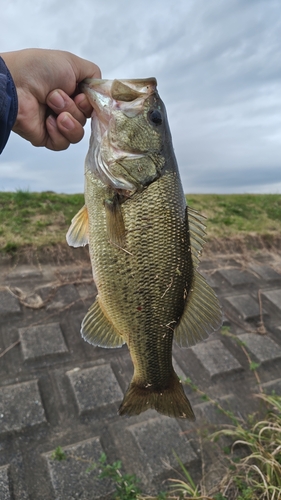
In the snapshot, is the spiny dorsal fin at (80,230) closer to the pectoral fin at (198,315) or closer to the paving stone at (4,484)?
the pectoral fin at (198,315)

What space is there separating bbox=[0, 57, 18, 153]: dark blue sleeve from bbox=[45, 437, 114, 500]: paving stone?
2.25 m

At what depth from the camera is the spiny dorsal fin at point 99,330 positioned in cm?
192

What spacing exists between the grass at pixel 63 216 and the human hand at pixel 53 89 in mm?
2364

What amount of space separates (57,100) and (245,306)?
143 inches

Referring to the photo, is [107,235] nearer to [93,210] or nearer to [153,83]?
[93,210]

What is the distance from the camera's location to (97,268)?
1.88m

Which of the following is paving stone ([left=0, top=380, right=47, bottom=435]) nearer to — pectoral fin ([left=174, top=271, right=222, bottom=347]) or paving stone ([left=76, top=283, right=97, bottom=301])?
paving stone ([left=76, top=283, right=97, bottom=301])

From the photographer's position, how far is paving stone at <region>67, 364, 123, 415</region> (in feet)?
10.5

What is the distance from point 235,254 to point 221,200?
2.26 metres

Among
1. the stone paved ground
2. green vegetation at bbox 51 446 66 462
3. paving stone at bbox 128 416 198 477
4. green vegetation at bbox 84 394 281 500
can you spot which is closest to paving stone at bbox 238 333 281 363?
the stone paved ground

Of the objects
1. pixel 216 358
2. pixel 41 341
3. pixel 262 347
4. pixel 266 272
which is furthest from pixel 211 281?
pixel 41 341

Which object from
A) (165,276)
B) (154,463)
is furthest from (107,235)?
(154,463)

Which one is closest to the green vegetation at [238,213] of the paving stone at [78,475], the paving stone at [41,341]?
the paving stone at [41,341]

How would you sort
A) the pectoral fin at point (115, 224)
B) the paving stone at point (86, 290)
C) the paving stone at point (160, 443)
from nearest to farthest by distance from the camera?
the pectoral fin at point (115, 224)
the paving stone at point (160, 443)
the paving stone at point (86, 290)
